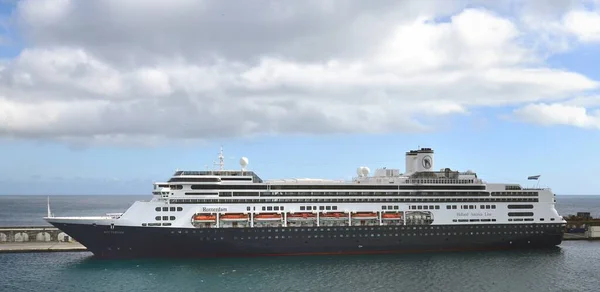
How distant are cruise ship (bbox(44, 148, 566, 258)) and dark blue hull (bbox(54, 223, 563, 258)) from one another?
0.09m

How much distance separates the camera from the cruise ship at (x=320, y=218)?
45.9 meters

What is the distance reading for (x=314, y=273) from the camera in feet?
137

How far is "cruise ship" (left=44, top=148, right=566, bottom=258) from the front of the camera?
45938 millimetres

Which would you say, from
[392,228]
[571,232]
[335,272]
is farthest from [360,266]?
[571,232]

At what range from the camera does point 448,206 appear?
5119 cm

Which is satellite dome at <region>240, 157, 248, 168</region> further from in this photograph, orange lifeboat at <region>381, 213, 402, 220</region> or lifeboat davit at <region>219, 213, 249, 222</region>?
orange lifeboat at <region>381, 213, 402, 220</region>

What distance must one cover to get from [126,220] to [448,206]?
1151 inches

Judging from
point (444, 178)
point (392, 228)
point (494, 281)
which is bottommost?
point (494, 281)

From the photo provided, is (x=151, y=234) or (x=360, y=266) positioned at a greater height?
(x=151, y=234)

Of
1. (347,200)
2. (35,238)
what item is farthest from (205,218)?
(35,238)

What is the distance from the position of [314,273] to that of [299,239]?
615cm

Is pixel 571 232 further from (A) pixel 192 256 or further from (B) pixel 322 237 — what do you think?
(A) pixel 192 256

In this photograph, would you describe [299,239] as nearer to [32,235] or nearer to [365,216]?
[365,216]

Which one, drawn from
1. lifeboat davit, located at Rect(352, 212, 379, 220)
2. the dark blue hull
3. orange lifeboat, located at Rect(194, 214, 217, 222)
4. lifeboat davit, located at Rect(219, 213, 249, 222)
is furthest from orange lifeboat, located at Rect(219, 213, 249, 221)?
lifeboat davit, located at Rect(352, 212, 379, 220)
